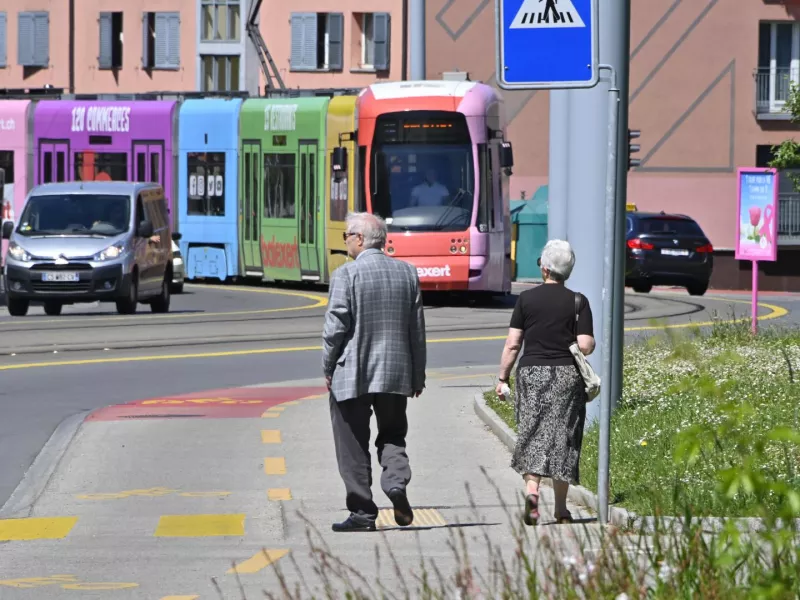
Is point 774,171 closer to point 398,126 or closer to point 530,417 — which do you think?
point 398,126

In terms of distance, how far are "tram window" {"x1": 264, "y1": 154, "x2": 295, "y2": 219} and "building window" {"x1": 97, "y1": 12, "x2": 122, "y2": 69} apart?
96.6 ft

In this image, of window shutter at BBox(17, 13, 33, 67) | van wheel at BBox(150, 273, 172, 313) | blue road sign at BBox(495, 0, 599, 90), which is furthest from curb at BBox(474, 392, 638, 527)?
window shutter at BBox(17, 13, 33, 67)

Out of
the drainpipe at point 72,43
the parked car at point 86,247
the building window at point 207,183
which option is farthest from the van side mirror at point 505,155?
the drainpipe at point 72,43

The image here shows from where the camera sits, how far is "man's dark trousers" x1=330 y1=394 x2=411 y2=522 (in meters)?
9.52

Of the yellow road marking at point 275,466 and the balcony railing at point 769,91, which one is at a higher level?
the balcony railing at point 769,91

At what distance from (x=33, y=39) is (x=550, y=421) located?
56599 mm

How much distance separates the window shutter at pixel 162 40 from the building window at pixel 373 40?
6879 mm

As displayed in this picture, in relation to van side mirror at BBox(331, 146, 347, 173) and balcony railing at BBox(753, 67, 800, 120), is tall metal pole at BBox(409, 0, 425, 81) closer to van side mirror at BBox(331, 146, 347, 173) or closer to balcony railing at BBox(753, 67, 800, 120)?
van side mirror at BBox(331, 146, 347, 173)

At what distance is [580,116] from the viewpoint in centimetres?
1324

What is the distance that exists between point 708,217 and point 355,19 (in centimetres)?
1561

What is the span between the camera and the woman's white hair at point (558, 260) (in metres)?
9.80

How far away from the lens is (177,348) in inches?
896

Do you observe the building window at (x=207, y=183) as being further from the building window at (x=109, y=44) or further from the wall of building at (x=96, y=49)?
the building window at (x=109, y=44)

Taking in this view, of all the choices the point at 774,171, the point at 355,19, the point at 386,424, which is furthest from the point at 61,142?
the point at 386,424
